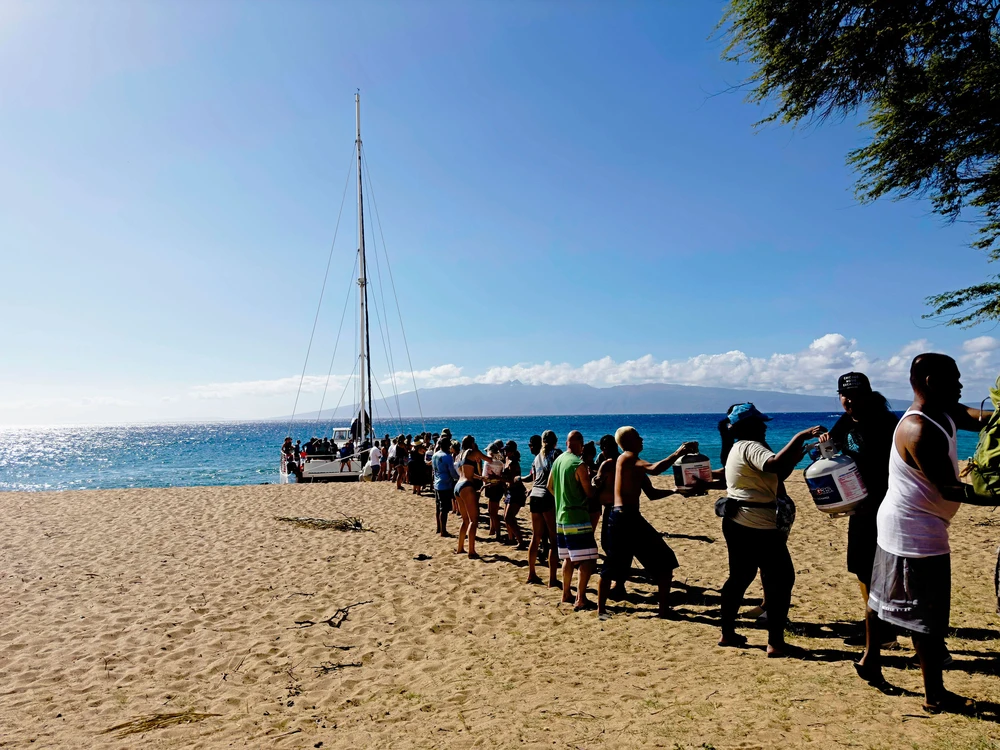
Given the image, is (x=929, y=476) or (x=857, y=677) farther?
(x=857, y=677)

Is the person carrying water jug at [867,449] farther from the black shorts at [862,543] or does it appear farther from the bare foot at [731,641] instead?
the bare foot at [731,641]

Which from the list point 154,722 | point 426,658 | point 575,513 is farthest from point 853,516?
point 154,722

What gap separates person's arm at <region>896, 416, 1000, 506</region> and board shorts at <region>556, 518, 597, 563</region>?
130 inches

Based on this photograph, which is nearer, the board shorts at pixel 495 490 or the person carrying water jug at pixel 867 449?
the person carrying water jug at pixel 867 449

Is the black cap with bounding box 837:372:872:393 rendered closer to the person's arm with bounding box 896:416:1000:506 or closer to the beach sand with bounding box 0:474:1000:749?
the person's arm with bounding box 896:416:1000:506

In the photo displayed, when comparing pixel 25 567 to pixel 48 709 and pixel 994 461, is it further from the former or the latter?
pixel 994 461

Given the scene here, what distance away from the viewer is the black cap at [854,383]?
3859 mm

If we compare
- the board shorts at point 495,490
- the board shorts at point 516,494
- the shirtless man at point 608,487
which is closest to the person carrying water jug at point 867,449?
the shirtless man at point 608,487

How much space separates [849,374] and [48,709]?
21.1 feet

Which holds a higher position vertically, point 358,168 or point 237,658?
point 358,168

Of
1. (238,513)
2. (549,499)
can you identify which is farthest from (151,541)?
(549,499)

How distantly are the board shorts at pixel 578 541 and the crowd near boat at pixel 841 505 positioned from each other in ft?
0.04

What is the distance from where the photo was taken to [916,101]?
6914 millimetres

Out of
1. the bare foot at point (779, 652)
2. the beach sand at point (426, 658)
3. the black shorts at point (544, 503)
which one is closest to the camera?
the beach sand at point (426, 658)
